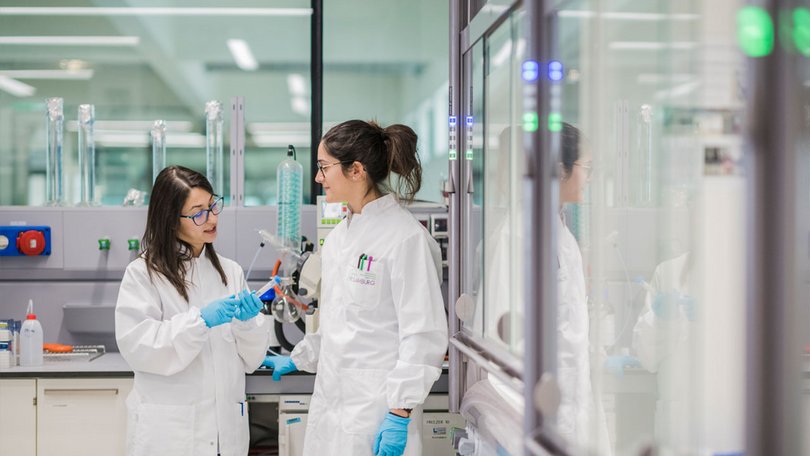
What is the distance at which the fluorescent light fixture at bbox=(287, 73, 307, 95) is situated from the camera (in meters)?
4.15

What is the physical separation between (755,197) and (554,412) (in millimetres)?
602

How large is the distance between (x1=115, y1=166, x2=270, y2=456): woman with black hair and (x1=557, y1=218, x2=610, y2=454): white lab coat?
88 centimetres

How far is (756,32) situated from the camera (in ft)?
2.43

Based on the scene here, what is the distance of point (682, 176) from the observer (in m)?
1.38

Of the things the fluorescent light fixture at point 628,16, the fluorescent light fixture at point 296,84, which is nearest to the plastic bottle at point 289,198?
the fluorescent light fixture at point 296,84

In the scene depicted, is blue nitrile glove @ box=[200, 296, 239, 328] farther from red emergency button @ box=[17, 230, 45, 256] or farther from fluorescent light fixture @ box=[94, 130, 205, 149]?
fluorescent light fixture @ box=[94, 130, 205, 149]

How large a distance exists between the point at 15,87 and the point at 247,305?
2.69 m

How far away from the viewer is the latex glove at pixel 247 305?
214 centimetres

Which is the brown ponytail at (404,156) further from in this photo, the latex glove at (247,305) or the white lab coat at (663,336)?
the white lab coat at (663,336)

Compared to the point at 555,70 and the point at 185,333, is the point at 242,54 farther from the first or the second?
the point at 555,70

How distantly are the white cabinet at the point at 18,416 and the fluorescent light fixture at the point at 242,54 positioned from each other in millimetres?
2132

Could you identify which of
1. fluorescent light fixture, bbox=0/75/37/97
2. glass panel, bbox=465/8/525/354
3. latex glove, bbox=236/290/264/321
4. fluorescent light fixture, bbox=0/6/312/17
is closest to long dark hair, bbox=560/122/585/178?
glass panel, bbox=465/8/525/354

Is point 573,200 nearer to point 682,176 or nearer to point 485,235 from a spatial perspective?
point 485,235

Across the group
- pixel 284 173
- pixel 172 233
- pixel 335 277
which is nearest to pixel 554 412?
pixel 335 277
